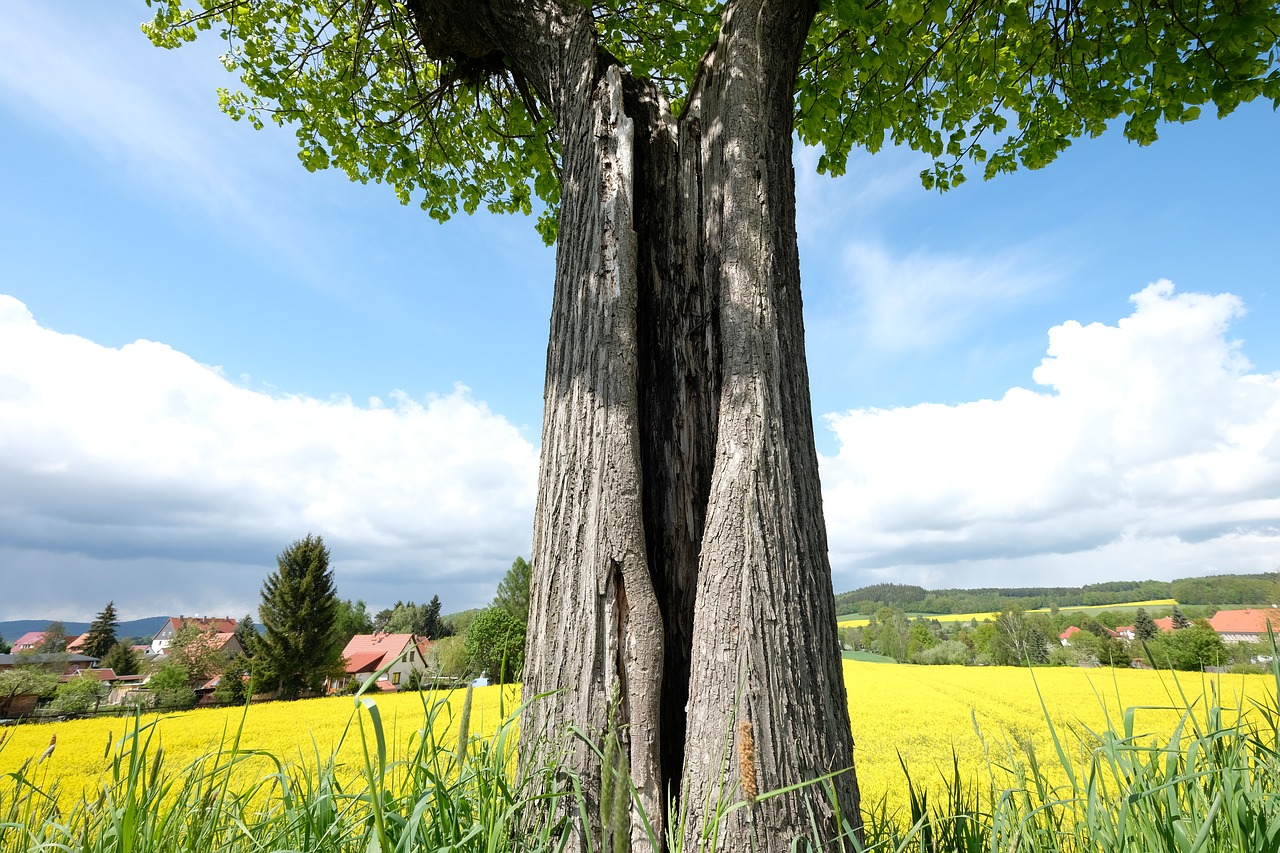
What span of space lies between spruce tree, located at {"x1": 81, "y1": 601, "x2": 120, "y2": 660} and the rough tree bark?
78172 mm

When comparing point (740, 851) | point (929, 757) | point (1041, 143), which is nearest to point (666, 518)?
point (740, 851)

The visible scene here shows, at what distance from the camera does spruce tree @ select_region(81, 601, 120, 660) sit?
62.5 metres

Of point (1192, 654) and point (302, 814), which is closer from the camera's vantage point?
point (302, 814)

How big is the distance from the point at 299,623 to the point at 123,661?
21863 mm

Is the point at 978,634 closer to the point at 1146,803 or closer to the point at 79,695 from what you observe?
the point at 79,695

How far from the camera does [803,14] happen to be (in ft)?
12.0

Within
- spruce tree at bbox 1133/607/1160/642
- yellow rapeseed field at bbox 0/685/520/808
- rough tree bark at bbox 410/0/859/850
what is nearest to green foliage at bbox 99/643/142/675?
yellow rapeseed field at bbox 0/685/520/808

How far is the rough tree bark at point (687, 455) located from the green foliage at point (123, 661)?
59068mm

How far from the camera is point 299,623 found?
118 feet

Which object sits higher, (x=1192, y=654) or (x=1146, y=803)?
(x=1192, y=654)

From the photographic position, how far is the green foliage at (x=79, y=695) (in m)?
21.4

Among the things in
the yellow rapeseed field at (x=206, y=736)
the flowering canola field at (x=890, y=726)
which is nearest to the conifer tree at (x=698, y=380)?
the flowering canola field at (x=890, y=726)

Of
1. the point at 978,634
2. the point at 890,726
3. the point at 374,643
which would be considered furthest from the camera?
the point at 978,634

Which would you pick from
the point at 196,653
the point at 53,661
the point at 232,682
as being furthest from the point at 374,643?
the point at 232,682
